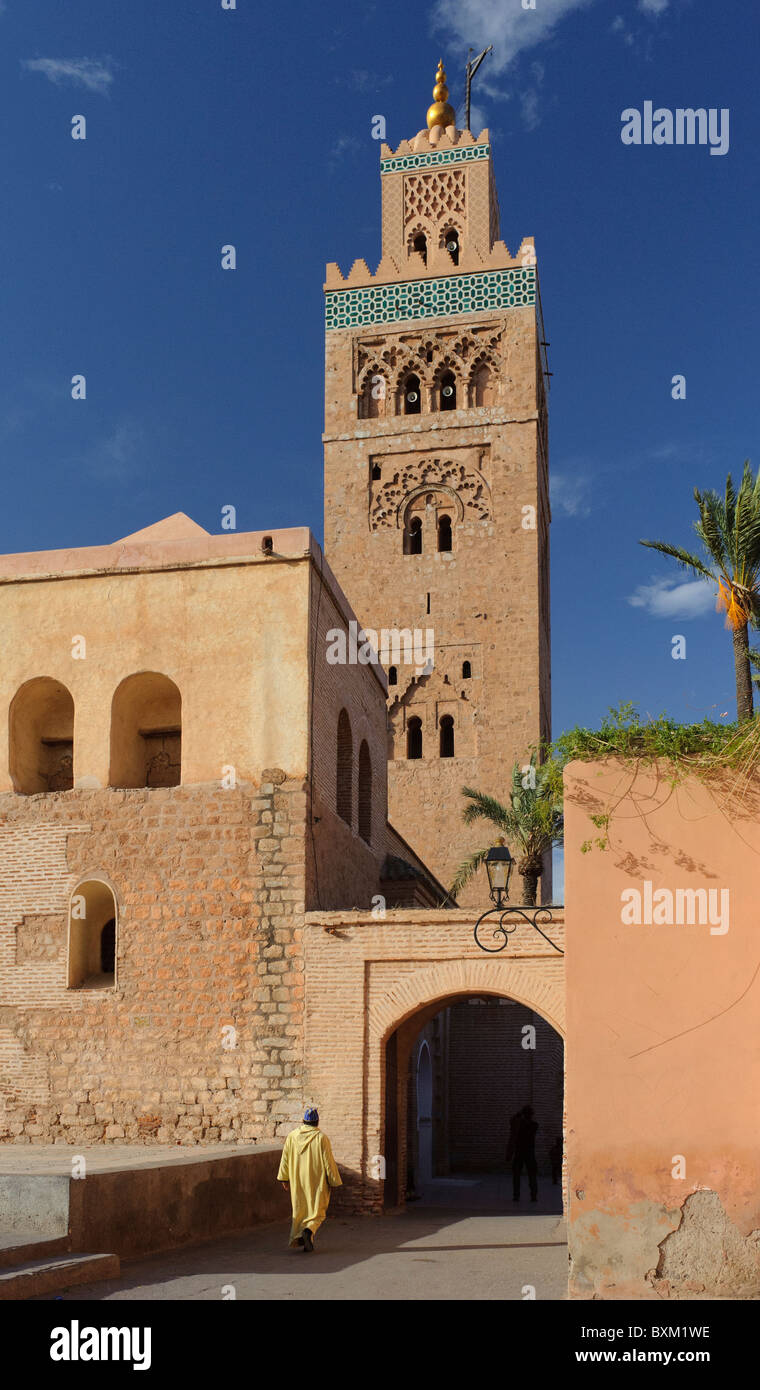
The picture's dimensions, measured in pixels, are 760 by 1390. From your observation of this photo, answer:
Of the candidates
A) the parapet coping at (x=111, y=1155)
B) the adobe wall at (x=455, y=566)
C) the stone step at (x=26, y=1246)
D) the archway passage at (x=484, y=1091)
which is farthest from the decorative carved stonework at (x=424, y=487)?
the stone step at (x=26, y=1246)

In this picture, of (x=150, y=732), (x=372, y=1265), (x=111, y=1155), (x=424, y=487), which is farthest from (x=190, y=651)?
(x=424, y=487)

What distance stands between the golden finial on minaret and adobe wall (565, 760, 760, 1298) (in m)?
31.0

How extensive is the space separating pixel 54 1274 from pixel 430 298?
26958mm

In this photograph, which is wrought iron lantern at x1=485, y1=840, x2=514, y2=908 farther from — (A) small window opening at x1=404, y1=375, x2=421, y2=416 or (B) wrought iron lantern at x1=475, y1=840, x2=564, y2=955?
(A) small window opening at x1=404, y1=375, x2=421, y2=416

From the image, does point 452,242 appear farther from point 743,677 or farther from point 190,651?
point 743,677

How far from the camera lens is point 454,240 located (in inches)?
1270

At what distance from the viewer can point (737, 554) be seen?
14250 mm

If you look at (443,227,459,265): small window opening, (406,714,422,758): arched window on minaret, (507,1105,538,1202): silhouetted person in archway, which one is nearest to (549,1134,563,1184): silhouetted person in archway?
(507,1105,538,1202): silhouetted person in archway

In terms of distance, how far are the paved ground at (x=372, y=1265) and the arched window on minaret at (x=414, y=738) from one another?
52.5ft

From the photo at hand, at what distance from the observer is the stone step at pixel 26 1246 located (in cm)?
768

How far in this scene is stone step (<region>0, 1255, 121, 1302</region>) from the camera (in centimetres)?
733

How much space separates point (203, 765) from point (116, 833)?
1.17 meters
